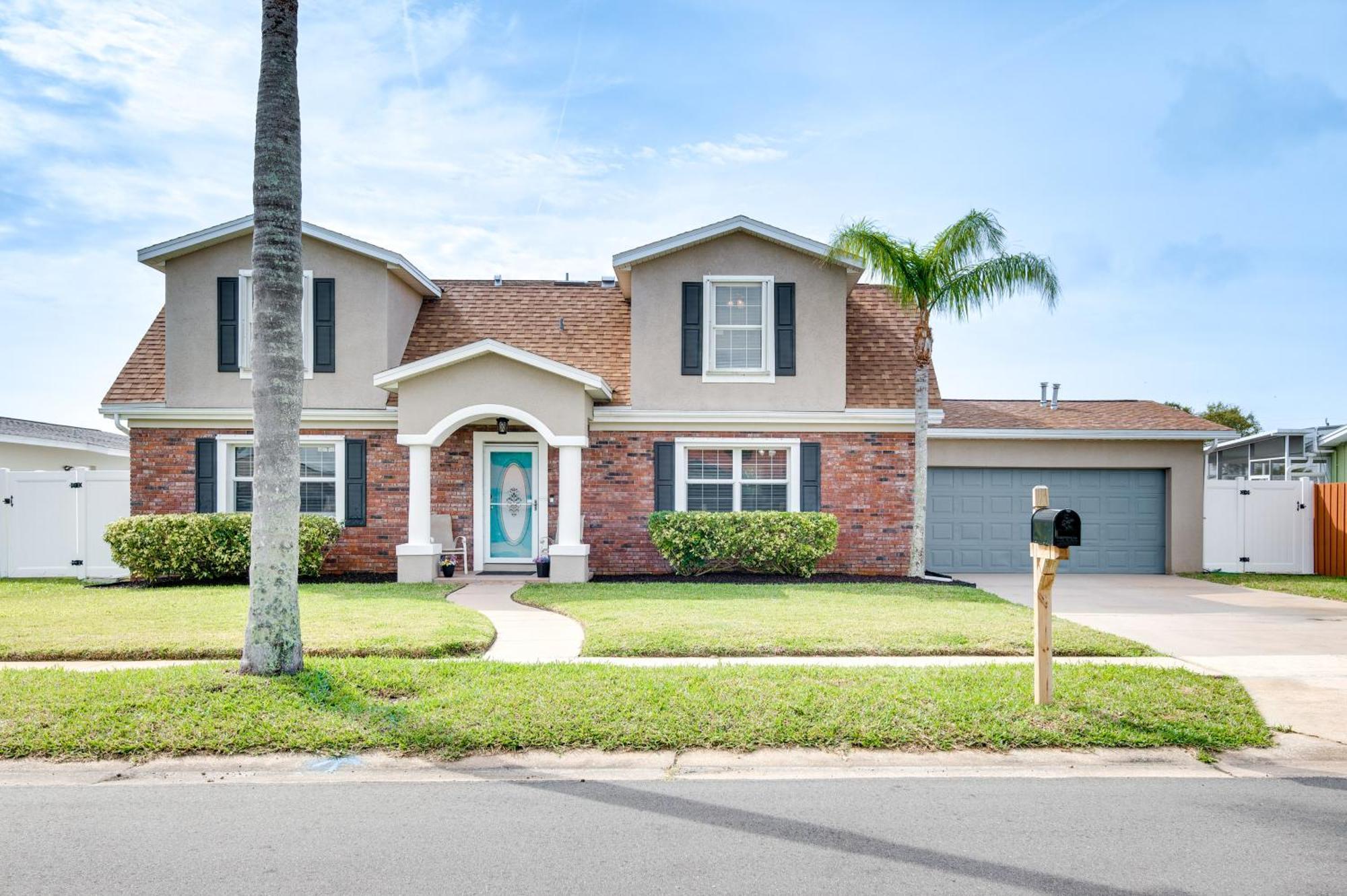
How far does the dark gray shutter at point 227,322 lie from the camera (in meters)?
14.7

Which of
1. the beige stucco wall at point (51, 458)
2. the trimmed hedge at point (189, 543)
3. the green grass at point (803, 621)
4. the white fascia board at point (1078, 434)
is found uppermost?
the white fascia board at point (1078, 434)

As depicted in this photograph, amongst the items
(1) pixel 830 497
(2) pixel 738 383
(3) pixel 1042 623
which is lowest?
(3) pixel 1042 623

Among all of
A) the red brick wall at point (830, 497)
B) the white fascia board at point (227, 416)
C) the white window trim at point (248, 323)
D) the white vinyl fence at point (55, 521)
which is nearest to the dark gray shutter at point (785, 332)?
the red brick wall at point (830, 497)

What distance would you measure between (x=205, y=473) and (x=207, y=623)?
6.04 m

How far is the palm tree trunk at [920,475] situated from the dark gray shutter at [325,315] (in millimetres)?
10013

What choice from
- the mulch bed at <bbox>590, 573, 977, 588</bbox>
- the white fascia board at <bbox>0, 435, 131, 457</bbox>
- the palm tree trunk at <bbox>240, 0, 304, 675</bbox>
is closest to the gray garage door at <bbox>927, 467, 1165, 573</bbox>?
the mulch bed at <bbox>590, 573, 977, 588</bbox>

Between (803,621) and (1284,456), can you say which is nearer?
(803,621)

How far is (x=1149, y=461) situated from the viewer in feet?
54.9

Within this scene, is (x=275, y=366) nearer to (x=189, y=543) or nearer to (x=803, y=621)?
(x=803, y=621)

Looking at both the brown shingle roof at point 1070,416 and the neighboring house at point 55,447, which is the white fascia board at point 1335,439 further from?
the neighboring house at point 55,447

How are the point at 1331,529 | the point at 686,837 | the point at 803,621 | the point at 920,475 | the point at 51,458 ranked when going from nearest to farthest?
the point at 686,837 → the point at 803,621 → the point at 920,475 → the point at 1331,529 → the point at 51,458

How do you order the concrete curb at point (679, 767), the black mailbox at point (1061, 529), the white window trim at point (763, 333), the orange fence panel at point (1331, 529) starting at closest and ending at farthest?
the concrete curb at point (679, 767), the black mailbox at point (1061, 529), the white window trim at point (763, 333), the orange fence panel at point (1331, 529)

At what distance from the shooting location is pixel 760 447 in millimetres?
14922

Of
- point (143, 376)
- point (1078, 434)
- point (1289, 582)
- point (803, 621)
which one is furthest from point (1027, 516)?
point (143, 376)
